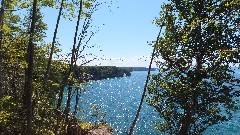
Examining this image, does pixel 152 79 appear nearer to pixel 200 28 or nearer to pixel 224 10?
pixel 200 28

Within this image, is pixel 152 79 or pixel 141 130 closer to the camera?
pixel 152 79

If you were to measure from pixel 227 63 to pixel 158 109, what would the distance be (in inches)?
251

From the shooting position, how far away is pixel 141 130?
6253 centimetres

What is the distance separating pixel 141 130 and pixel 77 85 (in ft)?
148

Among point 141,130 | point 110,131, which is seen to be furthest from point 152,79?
point 141,130

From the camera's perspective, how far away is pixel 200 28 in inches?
806

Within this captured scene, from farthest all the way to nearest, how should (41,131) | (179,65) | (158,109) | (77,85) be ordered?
(158,109) → (179,65) → (77,85) → (41,131)

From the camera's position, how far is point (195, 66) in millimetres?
21609

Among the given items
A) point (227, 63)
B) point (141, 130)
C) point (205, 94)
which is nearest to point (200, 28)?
point (227, 63)

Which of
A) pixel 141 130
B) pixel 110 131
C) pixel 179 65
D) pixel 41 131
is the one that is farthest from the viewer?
pixel 141 130

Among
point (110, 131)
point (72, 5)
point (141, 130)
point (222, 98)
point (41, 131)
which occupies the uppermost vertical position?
point (72, 5)

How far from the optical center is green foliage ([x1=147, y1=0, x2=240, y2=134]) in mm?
19895

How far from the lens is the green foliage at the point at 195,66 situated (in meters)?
19.9

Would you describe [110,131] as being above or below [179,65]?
below
